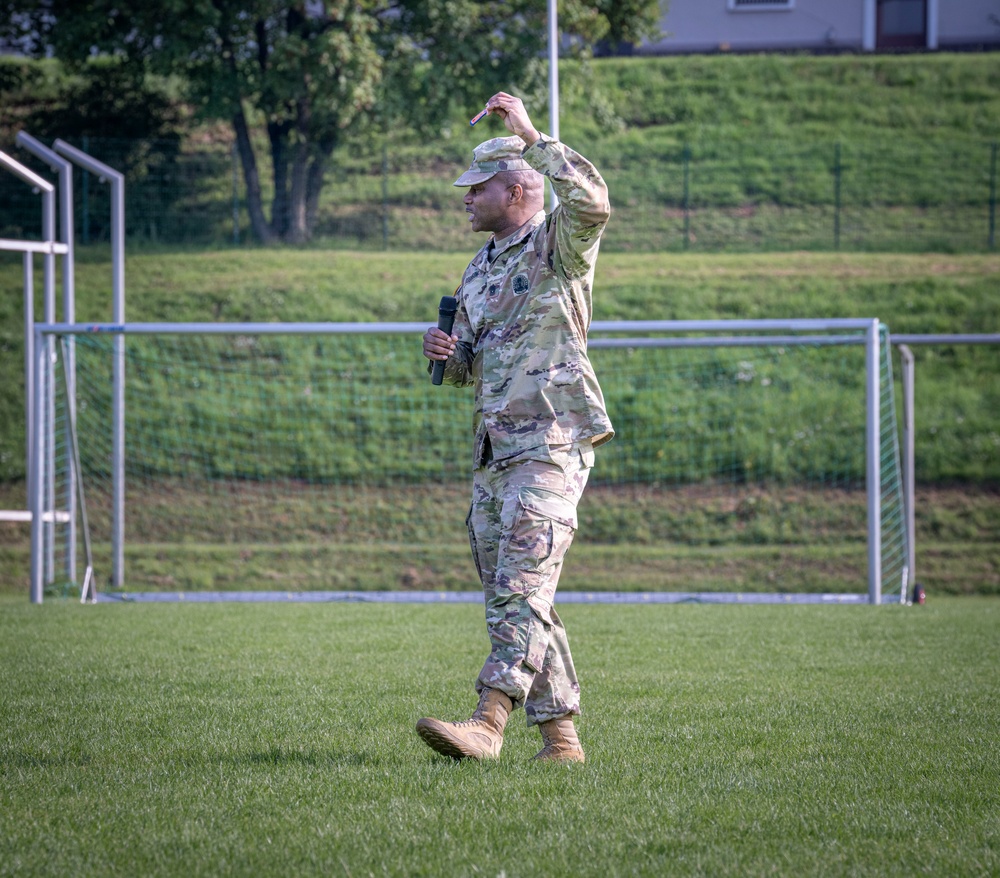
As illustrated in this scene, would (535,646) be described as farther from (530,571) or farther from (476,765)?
(476,765)

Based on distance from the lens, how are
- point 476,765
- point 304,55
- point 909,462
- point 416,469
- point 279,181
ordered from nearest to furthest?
1. point 476,765
2. point 909,462
3. point 416,469
4. point 304,55
5. point 279,181

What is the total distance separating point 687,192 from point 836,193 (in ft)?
8.35

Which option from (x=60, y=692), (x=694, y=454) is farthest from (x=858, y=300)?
(x=60, y=692)

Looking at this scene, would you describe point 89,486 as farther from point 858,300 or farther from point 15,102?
point 15,102

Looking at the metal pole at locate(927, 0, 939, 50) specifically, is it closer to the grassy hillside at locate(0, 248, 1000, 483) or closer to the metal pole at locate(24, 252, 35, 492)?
the grassy hillside at locate(0, 248, 1000, 483)

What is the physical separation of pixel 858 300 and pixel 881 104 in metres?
10.3

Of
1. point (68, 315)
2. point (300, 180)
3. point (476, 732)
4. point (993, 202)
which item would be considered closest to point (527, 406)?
point (476, 732)

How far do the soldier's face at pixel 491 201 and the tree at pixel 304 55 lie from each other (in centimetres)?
1585

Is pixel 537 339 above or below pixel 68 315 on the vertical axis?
below

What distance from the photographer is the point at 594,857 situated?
308 cm

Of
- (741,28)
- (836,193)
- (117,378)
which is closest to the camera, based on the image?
(117,378)

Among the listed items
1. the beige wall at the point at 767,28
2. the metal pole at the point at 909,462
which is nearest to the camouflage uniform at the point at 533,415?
the metal pole at the point at 909,462

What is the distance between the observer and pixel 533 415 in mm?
4324

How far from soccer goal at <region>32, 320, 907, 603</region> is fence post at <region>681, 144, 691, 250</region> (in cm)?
428
